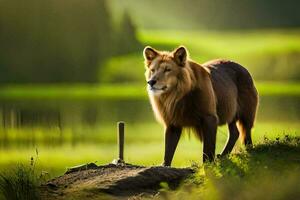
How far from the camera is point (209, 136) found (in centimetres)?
1454

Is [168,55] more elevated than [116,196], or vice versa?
[168,55]

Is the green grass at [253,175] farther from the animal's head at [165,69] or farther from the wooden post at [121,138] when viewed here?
the wooden post at [121,138]

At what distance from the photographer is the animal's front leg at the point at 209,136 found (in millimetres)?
14500

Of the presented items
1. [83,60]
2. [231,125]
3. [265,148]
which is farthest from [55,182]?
[83,60]

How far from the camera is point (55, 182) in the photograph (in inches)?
522

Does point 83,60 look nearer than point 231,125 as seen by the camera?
No

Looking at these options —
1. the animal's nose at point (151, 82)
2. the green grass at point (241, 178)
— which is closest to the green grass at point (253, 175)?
the green grass at point (241, 178)

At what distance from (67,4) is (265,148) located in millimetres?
54491

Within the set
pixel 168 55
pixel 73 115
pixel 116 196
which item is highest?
pixel 168 55

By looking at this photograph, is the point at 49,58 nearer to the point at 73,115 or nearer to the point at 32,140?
the point at 73,115

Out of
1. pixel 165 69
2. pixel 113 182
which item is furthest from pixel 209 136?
pixel 113 182

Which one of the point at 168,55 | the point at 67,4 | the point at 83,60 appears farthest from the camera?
the point at 67,4

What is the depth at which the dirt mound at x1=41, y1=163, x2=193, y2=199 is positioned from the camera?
40.9 ft

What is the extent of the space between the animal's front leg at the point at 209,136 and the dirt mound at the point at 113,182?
50.6 inches
